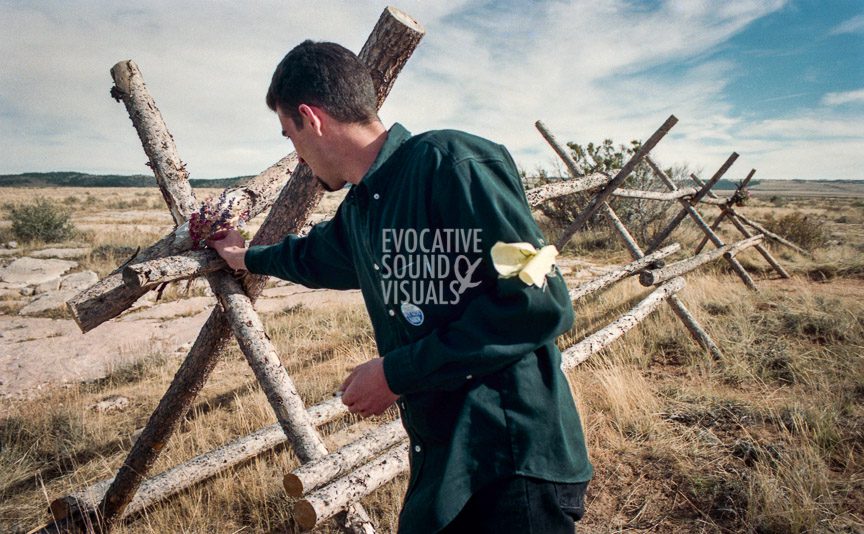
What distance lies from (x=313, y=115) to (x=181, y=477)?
2413 millimetres

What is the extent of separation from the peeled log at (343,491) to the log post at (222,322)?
3.19ft

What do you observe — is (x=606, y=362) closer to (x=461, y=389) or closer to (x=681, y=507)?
(x=681, y=507)

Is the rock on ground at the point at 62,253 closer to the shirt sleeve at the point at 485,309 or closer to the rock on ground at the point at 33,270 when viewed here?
the rock on ground at the point at 33,270

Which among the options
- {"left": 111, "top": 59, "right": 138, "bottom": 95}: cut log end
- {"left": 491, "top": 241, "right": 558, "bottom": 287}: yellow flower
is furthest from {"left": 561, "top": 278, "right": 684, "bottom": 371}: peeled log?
{"left": 111, "top": 59, "right": 138, "bottom": 95}: cut log end

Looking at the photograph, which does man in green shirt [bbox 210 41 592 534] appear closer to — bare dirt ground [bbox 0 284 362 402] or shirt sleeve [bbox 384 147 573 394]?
shirt sleeve [bbox 384 147 573 394]

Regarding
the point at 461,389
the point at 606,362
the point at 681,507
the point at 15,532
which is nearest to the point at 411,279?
the point at 461,389

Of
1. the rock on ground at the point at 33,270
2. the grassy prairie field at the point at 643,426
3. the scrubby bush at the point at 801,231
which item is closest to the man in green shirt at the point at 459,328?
the grassy prairie field at the point at 643,426

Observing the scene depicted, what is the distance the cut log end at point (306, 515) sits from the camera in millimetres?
1683

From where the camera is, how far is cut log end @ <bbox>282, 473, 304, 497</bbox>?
5.79 ft

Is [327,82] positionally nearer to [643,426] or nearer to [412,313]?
[412,313]

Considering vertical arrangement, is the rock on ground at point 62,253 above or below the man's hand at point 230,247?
→ above

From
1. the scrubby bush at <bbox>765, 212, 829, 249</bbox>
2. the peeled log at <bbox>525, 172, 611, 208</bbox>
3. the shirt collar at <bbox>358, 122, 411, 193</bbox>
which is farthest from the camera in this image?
the scrubby bush at <bbox>765, 212, 829, 249</bbox>

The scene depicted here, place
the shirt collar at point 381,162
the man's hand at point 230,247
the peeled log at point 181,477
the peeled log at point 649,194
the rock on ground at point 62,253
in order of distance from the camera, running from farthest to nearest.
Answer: the rock on ground at point 62,253, the peeled log at point 649,194, the peeled log at point 181,477, the man's hand at point 230,247, the shirt collar at point 381,162

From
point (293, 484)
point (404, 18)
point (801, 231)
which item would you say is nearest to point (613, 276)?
point (404, 18)
